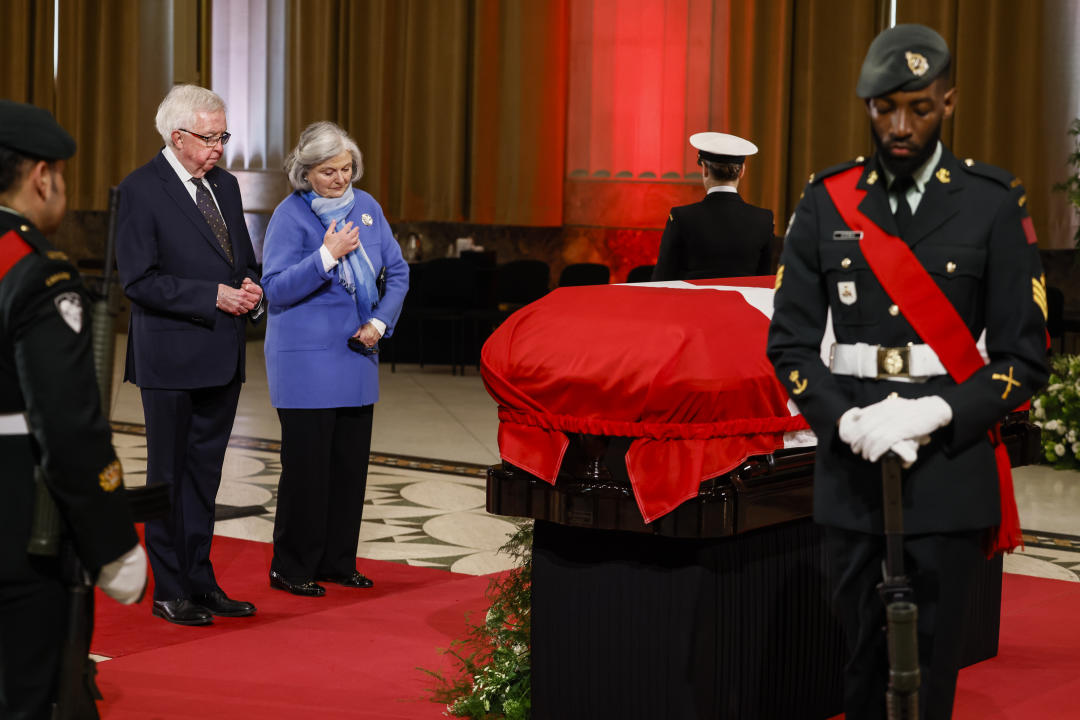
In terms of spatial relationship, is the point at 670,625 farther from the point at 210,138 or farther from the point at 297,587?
the point at 210,138

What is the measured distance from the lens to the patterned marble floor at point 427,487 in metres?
5.54

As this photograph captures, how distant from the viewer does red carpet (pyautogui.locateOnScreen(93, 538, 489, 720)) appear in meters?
3.56

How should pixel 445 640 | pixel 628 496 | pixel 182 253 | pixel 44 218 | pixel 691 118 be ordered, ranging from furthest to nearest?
pixel 691 118 → pixel 182 253 → pixel 445 640 → pixel 628 496 → pixel 44 218

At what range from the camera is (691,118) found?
41.4 ft

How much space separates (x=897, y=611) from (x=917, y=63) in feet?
2.90

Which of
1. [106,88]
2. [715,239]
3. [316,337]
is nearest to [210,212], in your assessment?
[316,337]

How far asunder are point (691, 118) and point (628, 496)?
9951 millimetres

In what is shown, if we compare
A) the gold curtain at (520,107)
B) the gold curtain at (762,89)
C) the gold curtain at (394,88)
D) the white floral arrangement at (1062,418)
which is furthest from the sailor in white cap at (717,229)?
the gold curtain at (394,88)

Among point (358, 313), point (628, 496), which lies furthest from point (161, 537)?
point (628, 496)

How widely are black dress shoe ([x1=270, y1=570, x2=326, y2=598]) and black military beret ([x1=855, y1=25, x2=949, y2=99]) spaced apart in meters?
2.99

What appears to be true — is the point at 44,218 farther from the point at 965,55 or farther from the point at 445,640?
the point at 965,55

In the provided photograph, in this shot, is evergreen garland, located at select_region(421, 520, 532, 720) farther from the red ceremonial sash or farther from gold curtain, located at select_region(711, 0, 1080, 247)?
gold curtain, located at select_region(711, 0, 1080, 247)

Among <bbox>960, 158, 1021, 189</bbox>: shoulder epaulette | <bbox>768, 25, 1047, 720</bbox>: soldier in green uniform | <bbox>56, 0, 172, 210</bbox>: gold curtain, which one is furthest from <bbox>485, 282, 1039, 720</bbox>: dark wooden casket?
<bbox>56, 0, 172, 210</bbox>: gold curtain

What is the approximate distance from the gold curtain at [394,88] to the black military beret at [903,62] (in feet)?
36.8
